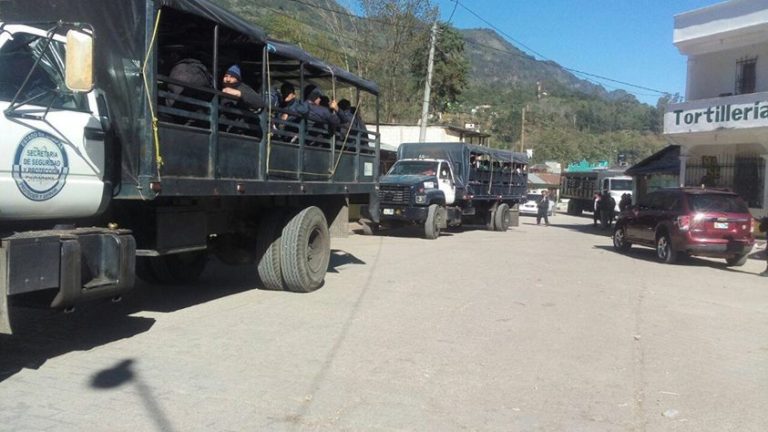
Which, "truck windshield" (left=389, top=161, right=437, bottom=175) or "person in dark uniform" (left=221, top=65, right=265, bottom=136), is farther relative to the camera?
"truck windshield" (left=389, top=161, right=437, bottom=175)

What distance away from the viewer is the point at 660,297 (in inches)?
393

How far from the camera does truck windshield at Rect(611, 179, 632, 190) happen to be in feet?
131

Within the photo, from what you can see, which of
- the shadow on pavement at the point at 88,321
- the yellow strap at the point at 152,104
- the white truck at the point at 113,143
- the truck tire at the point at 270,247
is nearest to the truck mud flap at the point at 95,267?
the white truck at the point at 113,143

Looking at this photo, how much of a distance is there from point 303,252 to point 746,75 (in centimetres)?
1755

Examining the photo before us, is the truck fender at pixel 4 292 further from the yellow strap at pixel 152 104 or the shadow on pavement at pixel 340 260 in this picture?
the shadow on pavement at pixel 340 260

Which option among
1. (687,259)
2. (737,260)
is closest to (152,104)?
(737,260)

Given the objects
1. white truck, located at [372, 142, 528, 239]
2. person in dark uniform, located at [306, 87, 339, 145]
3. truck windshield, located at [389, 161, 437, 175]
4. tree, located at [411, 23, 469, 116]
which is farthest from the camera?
tree, located at [411, 23, 469, 116]

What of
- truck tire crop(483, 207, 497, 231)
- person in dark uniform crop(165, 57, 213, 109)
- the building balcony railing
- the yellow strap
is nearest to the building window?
the building balcony railing

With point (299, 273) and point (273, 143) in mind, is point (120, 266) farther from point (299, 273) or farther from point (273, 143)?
point (299, 273)

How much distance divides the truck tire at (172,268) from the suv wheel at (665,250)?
33.6 feet

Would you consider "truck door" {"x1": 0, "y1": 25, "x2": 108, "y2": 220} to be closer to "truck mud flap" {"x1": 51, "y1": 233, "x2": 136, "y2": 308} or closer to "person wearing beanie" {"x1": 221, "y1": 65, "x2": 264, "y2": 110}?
"truck mud flap" {"x1": 51, "y1": 233, "x2": 136, "y2": 308}

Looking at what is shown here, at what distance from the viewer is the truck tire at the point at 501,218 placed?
24.2m

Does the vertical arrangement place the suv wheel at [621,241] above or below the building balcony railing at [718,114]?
below

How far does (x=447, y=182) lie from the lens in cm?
2025
